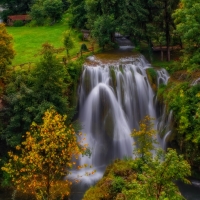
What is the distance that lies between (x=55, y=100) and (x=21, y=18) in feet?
133

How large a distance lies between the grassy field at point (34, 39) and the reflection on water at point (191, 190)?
21.1 meters

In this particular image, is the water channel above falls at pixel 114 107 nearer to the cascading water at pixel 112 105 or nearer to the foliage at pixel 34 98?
the cascading water at pixel 112 105

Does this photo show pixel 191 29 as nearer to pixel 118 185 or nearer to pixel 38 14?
pixel 118 185

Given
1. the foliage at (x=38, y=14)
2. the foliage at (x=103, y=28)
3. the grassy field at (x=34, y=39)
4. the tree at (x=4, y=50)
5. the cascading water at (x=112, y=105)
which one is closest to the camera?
the tree at (x=4, y=50)

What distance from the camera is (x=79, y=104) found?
3391 cm

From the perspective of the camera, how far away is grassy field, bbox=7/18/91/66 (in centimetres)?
4038

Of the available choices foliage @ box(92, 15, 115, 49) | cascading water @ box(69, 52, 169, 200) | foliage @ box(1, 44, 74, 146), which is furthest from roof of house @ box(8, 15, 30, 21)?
foliage @ box(1, 44, 74, 146)

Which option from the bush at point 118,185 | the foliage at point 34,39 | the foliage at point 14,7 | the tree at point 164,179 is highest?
the foliage at point 14,7

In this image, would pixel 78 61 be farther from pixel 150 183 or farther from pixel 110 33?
pixel 150 183

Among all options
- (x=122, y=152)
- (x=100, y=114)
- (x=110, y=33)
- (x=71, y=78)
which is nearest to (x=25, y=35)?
(x=110, y=33)

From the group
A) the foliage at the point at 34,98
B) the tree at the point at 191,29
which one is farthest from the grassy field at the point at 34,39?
the tree at the point at 191,29

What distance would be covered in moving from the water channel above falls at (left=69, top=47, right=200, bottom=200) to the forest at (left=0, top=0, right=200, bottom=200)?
2.10 feet

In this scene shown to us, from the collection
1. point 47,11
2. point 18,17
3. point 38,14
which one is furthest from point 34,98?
point 18,17

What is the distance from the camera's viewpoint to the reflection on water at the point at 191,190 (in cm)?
2611
